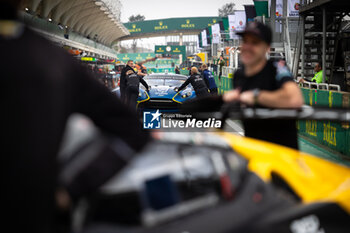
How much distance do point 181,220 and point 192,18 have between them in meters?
116

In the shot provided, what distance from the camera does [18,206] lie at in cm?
122

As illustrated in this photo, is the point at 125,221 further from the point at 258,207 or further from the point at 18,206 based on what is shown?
the point at 258,207

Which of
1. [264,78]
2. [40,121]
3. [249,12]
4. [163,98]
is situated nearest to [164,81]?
[163,98]

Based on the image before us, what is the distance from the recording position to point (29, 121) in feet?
4.01

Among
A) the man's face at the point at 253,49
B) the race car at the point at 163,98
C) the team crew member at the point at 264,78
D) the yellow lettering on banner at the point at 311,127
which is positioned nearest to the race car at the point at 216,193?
the team crew member at the point at 264,78

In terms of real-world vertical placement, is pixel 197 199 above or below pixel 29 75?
below

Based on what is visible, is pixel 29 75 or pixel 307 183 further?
pixel 307 183

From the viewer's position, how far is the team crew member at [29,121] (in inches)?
47.6

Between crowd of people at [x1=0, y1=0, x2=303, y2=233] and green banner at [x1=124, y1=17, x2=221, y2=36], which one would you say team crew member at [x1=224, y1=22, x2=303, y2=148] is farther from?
green banner at [x1=124, y1=17, x2=221, y2=36]

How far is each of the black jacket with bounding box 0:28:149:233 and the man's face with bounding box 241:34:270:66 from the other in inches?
90.8

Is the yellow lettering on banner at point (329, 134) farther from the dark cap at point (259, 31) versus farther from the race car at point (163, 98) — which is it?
the dark cap at point (259, 31)

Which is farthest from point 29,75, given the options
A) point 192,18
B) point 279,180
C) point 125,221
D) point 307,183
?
point 192,18

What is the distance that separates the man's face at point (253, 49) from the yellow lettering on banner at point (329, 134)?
613 cm

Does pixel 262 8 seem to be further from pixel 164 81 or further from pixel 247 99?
pixel 247 99
